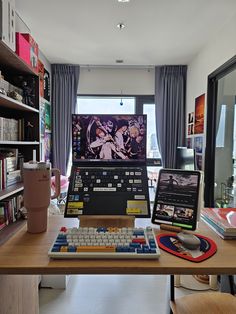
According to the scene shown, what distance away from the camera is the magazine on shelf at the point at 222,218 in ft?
3.08

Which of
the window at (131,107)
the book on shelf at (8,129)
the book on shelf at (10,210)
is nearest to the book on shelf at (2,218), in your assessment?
the book on shelf at (10,210)

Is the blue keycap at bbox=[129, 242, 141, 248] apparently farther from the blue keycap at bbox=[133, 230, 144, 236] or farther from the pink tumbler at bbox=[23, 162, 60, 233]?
the pink tumbler at bbox=[23, 162, 60, 233]

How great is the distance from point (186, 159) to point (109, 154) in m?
2.30

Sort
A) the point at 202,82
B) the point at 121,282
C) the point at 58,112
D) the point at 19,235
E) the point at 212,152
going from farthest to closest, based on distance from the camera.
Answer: the point at 58,112
the point at 202,82
the point at 212,152
the point at 121,282
the point at 19,235

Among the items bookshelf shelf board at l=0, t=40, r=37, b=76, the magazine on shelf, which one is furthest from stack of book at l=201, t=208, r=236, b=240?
bookshelf shelf board at l=0, t=40, r=37, b=76

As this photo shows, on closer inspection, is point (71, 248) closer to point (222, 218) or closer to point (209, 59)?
point (222, 218)

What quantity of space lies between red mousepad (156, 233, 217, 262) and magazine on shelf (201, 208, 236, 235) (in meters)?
0.09

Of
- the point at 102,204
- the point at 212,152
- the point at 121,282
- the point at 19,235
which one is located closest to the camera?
the point at 19,235

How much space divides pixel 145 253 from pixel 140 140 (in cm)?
57

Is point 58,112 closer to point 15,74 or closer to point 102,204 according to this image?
point 15,74

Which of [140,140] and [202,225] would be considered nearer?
[202,225]

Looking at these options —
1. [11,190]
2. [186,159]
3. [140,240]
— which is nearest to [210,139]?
[186,159]

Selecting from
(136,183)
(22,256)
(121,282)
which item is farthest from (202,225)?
(121,282)

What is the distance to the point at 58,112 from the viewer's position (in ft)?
13.6
